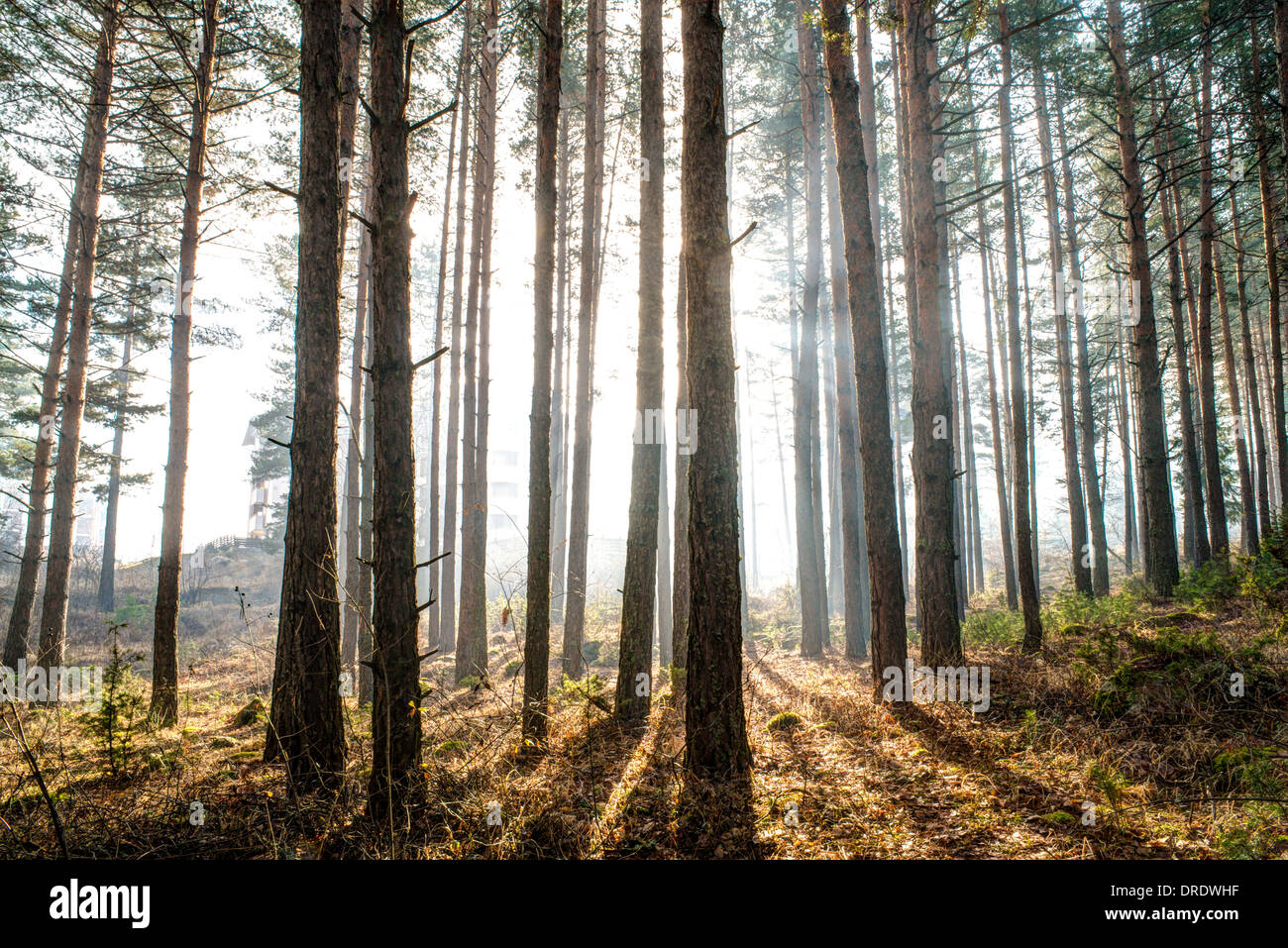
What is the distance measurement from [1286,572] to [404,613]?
10.9 m

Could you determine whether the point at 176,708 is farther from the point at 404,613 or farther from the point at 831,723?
the point at 831,723

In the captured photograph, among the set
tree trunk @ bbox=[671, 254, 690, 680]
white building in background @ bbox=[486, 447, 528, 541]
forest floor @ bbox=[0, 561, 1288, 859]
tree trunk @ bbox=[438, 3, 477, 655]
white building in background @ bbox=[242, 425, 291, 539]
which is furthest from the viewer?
white building in background @ bbox=[486, 447, 528, 541]

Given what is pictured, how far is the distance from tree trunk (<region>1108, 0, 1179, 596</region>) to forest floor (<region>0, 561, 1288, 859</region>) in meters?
3.90

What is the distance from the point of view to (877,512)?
670 cm

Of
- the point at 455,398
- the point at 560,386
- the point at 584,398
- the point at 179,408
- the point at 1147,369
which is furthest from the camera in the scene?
the point at 560,386

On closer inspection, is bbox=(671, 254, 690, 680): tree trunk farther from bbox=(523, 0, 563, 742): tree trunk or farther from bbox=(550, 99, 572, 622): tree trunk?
bbox=(550, 99, 572, 622): tree trunk

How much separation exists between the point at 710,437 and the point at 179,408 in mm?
8348

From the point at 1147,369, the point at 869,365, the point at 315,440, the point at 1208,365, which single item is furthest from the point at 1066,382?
the point at 315,440

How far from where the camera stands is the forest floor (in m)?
3.46

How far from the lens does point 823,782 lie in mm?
4453

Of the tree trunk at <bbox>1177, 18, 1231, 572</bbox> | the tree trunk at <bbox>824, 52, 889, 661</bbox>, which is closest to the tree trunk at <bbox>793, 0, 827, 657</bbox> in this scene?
the tree trunk at <bbox>824, 52, 889, 661</bbox>

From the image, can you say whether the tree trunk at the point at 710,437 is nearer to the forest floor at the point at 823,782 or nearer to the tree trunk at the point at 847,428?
the forest floor at the point at 823,782

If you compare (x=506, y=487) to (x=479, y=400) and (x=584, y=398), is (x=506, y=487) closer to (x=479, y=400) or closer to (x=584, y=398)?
(x=479, y=400)
